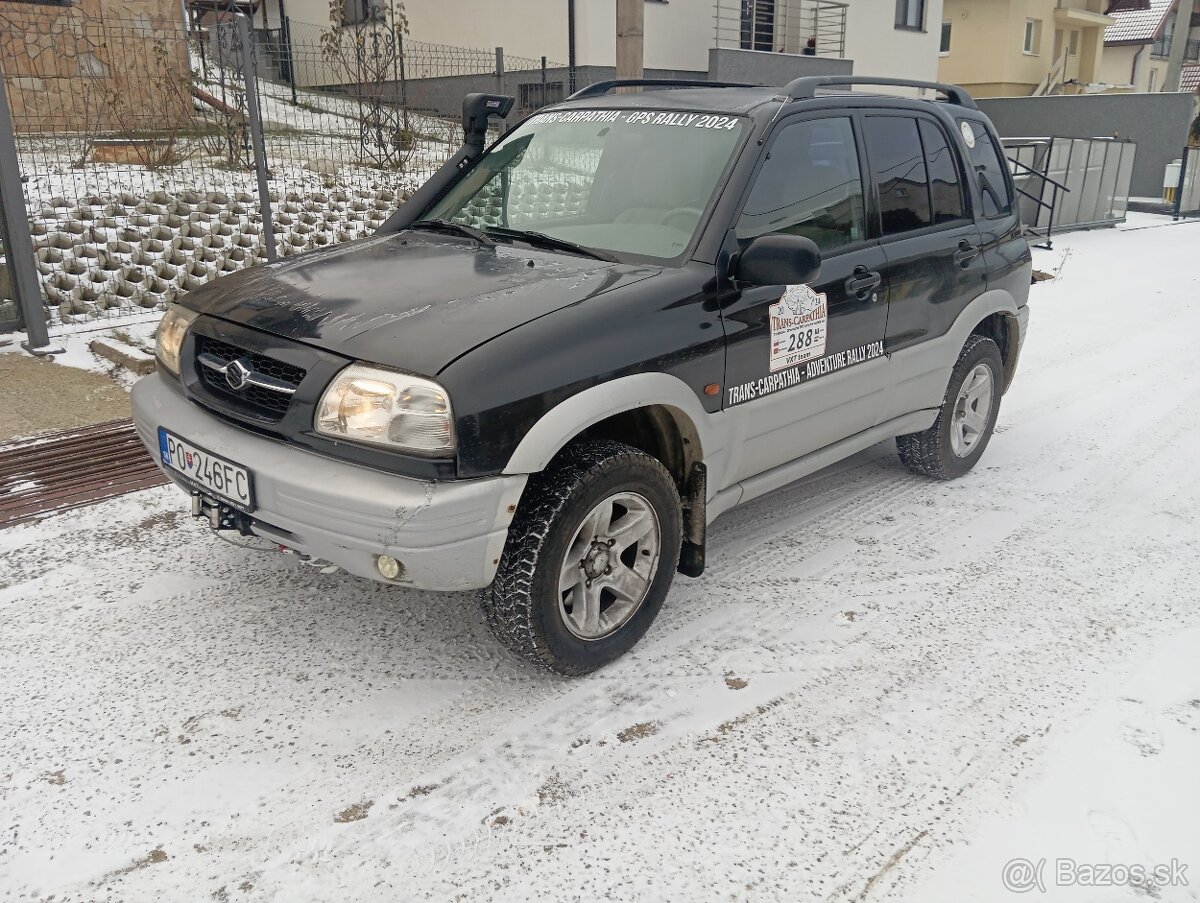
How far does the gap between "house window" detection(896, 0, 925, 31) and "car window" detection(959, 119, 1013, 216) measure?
22153 mm

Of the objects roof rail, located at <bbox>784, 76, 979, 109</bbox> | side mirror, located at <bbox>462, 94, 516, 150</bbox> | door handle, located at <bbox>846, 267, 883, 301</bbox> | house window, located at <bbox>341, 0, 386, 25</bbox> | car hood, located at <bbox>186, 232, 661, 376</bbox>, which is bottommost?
door handle, located at <bbox>846, 267, 883, 301</bbox>

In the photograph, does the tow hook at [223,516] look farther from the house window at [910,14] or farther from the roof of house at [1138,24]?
the roof of house at [1138,24]

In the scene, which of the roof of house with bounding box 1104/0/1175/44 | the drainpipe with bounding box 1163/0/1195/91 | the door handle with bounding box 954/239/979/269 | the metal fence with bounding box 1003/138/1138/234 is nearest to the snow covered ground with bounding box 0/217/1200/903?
the door handle with bounding box 954/239/979/269

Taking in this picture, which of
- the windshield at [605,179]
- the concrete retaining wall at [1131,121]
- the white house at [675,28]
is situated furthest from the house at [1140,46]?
the windshield at [605,179]

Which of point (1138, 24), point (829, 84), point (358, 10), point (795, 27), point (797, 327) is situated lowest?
point (797, 327)

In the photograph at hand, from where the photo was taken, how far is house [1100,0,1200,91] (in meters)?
42.4

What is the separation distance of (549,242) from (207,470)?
1504 mm

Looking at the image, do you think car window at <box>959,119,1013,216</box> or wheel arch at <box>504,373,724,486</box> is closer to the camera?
wheel arch at <box>504,373,724,486</box>

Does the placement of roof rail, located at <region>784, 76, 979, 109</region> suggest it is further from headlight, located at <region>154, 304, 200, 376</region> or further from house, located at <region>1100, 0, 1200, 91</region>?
house, located at <region>1100, 0, 1200, 91</region>

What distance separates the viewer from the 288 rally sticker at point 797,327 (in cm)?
364

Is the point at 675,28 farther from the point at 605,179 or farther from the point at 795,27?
the point at 605,179

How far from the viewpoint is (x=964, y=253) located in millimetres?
4691

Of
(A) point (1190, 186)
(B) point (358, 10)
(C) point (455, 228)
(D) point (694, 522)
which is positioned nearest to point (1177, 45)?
(A) point (1190, 186)

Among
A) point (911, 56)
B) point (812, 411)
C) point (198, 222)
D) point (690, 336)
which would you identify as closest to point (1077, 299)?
point (812, 411)
